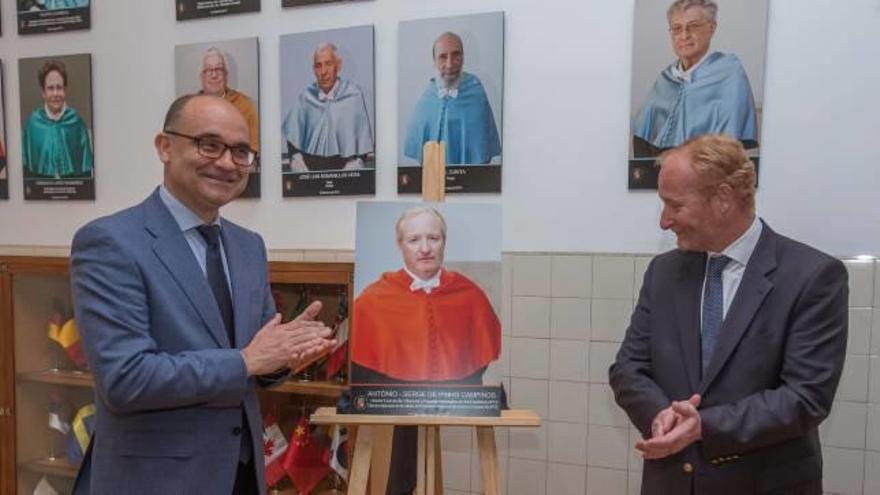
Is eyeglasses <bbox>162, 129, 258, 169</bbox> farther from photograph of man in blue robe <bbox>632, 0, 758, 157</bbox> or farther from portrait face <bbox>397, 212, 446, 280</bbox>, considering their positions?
photograph of man in blue robe <bbox>632, 0, 758, 157</bbox>

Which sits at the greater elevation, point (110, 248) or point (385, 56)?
point (385, 56)

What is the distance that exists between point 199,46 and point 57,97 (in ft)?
2.62

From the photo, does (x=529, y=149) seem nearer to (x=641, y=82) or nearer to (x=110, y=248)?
(x=641, y=82)

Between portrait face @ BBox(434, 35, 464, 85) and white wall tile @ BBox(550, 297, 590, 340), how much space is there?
0.95m

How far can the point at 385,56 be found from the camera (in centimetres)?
252

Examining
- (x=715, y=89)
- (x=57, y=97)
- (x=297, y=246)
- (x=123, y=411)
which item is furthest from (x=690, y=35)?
(x=57, y=97)

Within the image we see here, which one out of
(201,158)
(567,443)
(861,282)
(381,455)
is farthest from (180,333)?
(861,282)

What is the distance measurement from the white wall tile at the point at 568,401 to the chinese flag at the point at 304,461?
3.19 feet

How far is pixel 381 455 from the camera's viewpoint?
197 cm

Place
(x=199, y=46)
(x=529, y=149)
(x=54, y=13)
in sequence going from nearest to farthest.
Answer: (x=529, y=149) < (x=199, y=46) < (x=54, y=13)

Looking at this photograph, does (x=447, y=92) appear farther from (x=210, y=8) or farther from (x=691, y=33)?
(x=210, y=8)

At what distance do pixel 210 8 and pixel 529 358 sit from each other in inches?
79.4

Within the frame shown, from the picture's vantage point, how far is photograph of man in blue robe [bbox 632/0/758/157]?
6.92 ft

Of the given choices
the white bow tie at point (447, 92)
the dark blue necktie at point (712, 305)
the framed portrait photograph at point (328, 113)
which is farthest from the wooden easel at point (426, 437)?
the white bow tie at point (447, 92)
